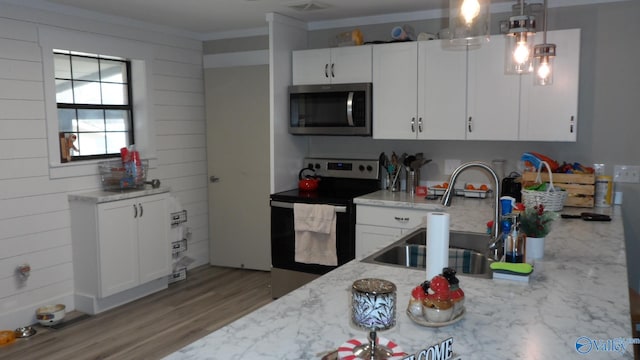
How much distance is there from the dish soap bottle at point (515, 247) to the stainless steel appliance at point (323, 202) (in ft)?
6.61

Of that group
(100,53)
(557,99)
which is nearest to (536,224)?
(557,99)

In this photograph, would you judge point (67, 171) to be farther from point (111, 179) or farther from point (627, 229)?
point (627, 229)

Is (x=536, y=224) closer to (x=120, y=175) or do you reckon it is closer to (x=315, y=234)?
(x=315, y=234)

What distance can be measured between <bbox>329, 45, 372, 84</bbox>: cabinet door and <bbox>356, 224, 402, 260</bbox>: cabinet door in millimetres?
1174

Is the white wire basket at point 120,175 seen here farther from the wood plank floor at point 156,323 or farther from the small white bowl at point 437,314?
the small white bowl at point 437,314

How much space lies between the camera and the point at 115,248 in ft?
13.8

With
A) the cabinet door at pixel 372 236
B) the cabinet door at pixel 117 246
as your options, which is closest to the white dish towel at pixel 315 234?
the cabinet door at pixel 372 236

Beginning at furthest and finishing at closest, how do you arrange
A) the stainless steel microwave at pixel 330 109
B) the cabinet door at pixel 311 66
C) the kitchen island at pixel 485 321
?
the cabinet door at pixel 311 66, the stainless steel microwave at pixel 330 109, the kitchen island at pixel 485 321

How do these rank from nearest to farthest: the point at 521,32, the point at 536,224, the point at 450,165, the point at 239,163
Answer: the point at 536,224 → the point at 521,32 → the point at 450,165 → the point at 239,163

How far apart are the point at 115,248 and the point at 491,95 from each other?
3.07 meters

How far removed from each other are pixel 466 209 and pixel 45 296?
3154 mm

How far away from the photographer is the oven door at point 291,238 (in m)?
4.05

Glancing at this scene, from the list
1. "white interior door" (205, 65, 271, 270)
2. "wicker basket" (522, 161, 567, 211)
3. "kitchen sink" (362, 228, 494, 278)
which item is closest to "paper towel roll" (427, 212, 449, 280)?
"kitchen sink" (362, 228, 494, 278)

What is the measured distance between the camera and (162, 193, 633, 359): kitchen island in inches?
54.6
